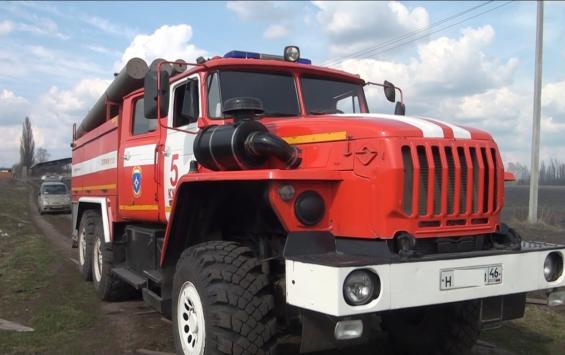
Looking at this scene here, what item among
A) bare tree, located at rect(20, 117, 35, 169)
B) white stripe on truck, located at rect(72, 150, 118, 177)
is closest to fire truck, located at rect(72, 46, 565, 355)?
white stripe on truck, located at rect(72, 150, 118, 177)

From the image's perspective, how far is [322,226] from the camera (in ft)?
13.8

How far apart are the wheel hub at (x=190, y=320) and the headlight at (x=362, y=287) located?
1.28m

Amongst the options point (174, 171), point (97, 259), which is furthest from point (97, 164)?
point (174, 171)

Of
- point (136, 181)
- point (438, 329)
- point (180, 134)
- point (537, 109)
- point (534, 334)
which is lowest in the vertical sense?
point (534, 334)

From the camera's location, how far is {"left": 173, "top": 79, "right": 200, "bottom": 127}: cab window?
18.1 feet

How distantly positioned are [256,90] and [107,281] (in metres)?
3.83

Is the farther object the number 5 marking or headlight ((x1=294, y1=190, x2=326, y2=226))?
the number 5 marking

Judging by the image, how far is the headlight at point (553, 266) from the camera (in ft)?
14.6

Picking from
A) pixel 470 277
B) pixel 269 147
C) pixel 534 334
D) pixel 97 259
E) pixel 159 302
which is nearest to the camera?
pixel 470 277

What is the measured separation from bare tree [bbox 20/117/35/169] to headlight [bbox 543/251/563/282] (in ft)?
359

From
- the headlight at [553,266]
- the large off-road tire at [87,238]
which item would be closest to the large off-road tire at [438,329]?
the headlight at [553,266]

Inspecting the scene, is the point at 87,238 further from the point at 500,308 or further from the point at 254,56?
the point at 500,308

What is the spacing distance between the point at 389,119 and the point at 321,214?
3.06ft

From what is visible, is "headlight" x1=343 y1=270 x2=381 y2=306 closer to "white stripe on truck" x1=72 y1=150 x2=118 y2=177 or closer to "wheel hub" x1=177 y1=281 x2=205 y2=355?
"wheel hub" x1=177 y1=281 x2=205 y2=355
